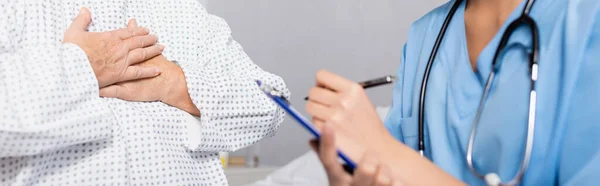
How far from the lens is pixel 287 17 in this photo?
268cm

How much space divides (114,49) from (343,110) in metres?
0.49

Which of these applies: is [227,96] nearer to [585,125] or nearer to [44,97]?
[44,97]

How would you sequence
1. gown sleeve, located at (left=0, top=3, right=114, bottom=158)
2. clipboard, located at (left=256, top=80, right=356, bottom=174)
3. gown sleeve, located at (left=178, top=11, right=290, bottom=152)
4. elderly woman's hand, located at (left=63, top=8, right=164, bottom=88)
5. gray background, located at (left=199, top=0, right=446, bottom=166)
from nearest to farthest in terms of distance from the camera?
clipboard, located at (left=256, top=80, right=356, bottom=174) < gown sleeve, located at (left=0, top=3, right=114, bottom=158) < elderly woman's hand, located at (left=63, top=8, right=164, bottom=88) < gown sleeve, located at (left=178, top=11, right=290, bottom=152) < gray background, located at (left=199, top=0, right=446, bottom=166)

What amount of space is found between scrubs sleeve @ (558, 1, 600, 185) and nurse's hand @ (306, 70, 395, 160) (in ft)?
0.95

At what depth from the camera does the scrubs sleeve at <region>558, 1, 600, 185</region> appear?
0.86 metres

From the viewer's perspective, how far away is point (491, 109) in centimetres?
99

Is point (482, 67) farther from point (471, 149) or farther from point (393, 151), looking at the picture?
point (393, 151)

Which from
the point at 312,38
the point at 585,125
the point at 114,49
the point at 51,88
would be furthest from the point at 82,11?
the point at 312,38

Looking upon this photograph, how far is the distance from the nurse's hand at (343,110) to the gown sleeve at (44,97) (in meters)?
0.41

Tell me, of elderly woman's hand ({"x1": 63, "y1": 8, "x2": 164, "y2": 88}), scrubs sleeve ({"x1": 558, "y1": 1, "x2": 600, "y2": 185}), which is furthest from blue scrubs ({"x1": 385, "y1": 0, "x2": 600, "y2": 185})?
elderly woman's hand ({"x1": 63, "y1": 8, "x2": 164, "y2": 88})

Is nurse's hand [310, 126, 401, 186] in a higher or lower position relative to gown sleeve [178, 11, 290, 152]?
higher

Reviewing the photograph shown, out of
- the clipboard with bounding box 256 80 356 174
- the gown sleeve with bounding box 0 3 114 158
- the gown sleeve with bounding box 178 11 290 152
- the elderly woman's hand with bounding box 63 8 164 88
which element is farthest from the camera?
the gown sleeve with bounding box 178 11 290 152

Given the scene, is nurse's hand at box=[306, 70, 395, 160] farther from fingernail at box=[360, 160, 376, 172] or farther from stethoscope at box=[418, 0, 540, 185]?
stethoscope at box=[418, 0, 540, 185]

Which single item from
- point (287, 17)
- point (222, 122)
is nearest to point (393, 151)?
point (222, 122)
